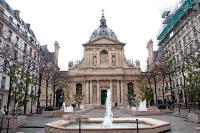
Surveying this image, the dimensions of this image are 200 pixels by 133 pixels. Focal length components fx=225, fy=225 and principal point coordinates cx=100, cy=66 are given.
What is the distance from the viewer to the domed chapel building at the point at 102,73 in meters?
56.1

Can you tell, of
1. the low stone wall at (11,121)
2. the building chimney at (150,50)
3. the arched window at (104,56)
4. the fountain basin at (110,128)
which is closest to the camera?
the fountain basin at (110,128)

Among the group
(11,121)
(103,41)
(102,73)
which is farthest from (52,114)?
(103,41)

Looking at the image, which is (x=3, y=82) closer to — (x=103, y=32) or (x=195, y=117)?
(x=195, y=117)

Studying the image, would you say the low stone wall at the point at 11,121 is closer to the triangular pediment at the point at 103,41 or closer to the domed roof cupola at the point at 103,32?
the triangular pediment at the point at 103,41

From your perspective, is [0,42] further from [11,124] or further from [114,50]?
[114,50]

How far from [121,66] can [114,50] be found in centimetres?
468

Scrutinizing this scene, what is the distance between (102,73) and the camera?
56.5 metres

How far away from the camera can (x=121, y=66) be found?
57.8 metres

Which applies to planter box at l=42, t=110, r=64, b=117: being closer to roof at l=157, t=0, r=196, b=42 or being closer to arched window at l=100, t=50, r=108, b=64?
roof at l=157, t=0, r=196, b=42

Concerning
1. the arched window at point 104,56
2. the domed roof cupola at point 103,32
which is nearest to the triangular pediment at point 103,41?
the arched window at point 104,56

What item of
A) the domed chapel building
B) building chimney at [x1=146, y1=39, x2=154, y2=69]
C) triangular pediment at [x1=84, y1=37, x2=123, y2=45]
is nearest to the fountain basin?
the domed chapel building

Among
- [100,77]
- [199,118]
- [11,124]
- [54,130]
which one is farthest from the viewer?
[100,77]

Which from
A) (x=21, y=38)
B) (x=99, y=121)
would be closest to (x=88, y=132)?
(x=99, y=121)

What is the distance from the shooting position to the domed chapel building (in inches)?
2207
